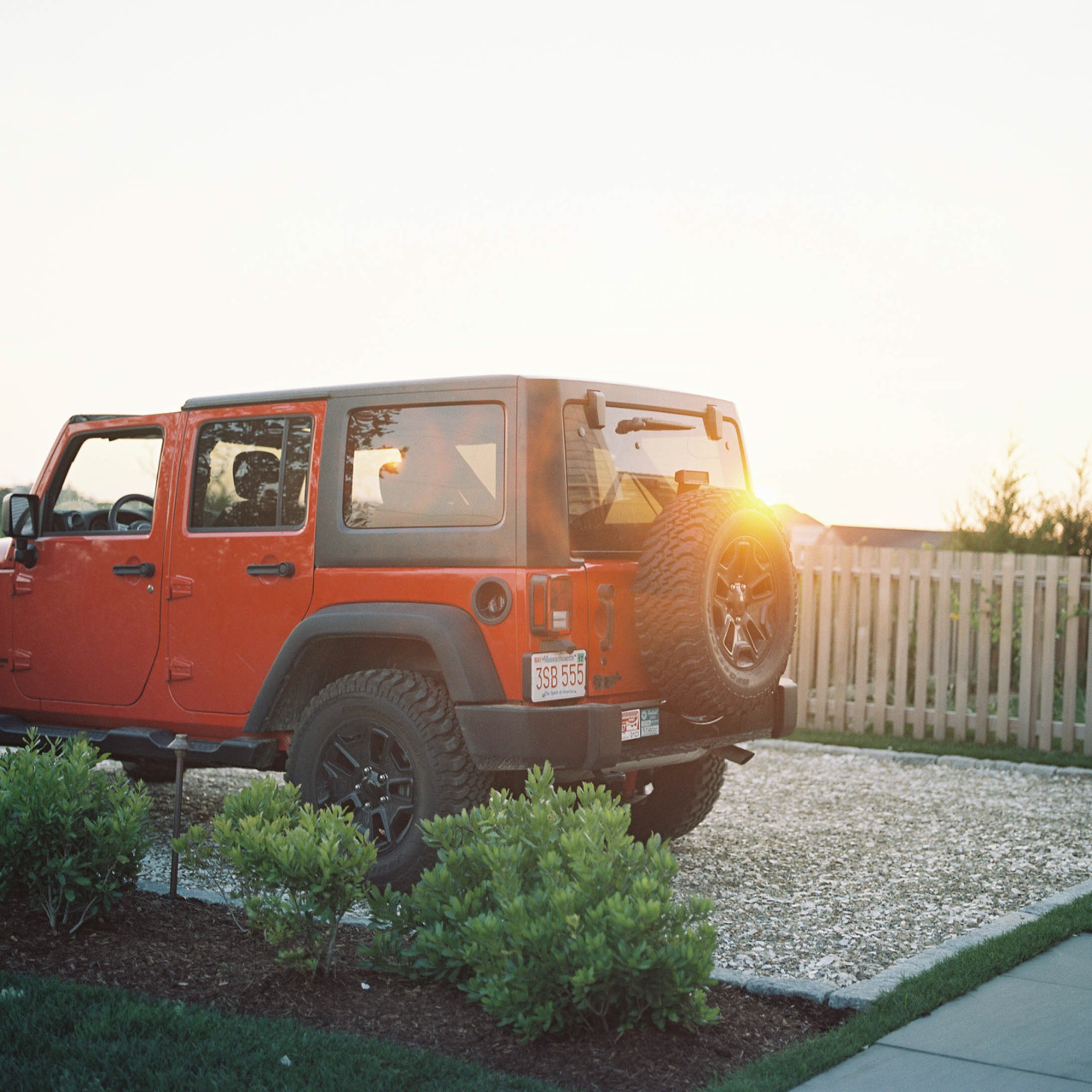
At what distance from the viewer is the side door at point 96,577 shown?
6105 mm

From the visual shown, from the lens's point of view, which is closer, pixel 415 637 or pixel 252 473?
pixel 415 637

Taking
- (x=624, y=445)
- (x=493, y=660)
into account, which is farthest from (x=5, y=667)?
(x=624, y=445)

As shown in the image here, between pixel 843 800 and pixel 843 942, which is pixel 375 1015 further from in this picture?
pixel 843 800

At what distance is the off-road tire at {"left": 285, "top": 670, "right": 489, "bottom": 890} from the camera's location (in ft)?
16.2

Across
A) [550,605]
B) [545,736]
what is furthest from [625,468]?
[545,736]

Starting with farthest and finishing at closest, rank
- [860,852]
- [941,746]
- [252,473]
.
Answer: [941,746] → [860,852] → [252,473]

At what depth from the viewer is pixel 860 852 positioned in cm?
651

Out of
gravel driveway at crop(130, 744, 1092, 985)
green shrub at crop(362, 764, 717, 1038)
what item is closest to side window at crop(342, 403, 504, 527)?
green shrub at crop(362, 764, 717, 1038)

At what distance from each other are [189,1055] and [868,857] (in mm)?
4035

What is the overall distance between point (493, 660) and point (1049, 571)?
669 cm

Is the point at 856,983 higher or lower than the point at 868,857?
higher

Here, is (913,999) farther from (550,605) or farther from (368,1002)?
(550,605)

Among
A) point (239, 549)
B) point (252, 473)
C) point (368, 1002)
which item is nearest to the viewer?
point (368, 1002)

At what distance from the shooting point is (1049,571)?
10.0 meters
